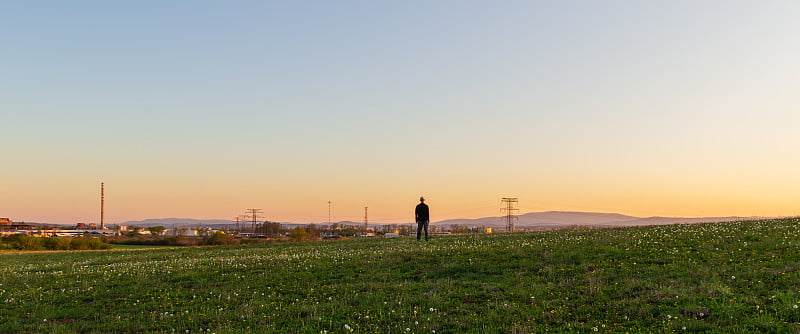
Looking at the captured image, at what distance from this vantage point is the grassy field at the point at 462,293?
11508 mm

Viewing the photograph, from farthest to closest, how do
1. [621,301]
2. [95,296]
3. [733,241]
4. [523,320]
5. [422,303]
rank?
[733,241], [95,296], [422,303], [621,301], [523,320]

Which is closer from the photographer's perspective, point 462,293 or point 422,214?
point 462,293

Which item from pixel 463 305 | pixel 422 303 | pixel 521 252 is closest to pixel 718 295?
pixel 463 305

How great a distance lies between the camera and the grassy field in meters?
11.5

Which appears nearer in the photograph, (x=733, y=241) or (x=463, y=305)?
(x=463, y=305)

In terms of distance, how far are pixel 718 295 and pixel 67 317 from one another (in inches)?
732

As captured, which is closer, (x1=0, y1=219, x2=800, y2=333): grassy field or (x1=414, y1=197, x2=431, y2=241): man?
(x1=0, y1=219, x2=800, y2=333): grassy field

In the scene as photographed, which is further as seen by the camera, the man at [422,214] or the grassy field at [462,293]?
the man at [422,214]

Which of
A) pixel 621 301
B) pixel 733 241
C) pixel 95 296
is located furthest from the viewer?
pixel 733 241

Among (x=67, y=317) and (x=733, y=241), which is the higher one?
(x=733, y=241)

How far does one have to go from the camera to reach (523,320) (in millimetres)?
11758

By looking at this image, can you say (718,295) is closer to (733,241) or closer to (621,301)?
(621,301)

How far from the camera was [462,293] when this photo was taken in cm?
1476

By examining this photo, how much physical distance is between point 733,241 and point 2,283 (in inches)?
1263
